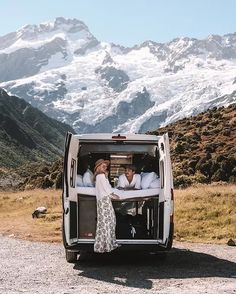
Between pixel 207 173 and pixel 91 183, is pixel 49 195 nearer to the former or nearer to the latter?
pixel 207 173

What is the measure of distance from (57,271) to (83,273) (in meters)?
0.67

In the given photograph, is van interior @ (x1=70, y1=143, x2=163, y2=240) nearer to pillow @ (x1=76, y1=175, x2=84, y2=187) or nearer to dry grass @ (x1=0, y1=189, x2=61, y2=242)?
pillow @ (x1=76, y1=175, x2=84, y2=187)

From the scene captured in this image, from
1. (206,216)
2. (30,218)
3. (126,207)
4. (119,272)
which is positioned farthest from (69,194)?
(30,218)

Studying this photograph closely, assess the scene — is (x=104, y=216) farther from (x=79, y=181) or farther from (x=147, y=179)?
(x=147, y=179)

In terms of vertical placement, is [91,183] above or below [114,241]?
above

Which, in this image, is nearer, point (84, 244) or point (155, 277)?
point (155, 277)

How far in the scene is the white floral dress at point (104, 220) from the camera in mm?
13680

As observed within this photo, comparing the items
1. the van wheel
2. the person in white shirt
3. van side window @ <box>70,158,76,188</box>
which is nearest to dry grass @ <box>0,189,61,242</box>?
the van wheel

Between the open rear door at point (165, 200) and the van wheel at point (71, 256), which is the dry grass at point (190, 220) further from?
the open rear door at point (165, 200)

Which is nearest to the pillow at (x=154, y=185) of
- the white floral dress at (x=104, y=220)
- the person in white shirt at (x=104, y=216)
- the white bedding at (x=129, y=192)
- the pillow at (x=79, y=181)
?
the white bedding at (x=129, y=192)

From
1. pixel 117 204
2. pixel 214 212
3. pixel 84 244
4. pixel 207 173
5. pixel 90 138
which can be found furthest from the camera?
pixel 207 173

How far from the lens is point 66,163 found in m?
14.6

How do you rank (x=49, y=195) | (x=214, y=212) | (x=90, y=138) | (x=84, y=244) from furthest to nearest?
(x=49, y=195) → (x=214, y=212) → (x=90, y=138) → (x=84, y=244)

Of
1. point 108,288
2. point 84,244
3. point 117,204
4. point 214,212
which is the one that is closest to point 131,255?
point 117,204
